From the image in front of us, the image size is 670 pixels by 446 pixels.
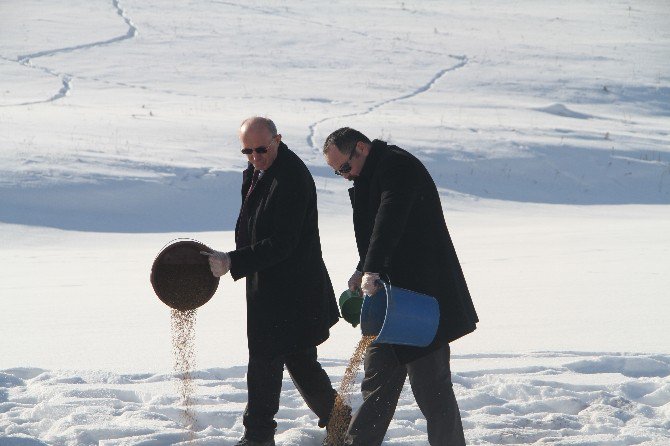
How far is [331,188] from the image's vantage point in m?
15.5

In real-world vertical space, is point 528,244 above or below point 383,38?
below

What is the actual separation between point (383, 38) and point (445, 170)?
16023mm

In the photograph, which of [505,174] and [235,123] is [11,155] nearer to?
[235,123]

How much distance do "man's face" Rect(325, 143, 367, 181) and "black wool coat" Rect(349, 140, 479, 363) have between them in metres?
0.03

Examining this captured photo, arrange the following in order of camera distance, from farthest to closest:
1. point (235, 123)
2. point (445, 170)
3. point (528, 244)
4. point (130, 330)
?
point (235, 123) < point (445, 170) < point (528, 244) < point (130, 330)

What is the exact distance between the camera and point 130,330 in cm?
718

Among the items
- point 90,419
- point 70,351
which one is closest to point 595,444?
point 90,419

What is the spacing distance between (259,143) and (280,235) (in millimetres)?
376

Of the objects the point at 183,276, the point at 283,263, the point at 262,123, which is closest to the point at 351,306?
the point at 283,263

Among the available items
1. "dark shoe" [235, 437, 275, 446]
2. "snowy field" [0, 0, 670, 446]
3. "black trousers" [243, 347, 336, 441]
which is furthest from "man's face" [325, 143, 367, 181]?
"snowy field" [0, 0, 670, 446]

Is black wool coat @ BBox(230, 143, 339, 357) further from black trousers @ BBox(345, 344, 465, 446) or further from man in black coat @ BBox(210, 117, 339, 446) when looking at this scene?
black trousers @ BBox(345, 344, 465, 446)

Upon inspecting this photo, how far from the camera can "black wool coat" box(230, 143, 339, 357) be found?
4367 millimetres

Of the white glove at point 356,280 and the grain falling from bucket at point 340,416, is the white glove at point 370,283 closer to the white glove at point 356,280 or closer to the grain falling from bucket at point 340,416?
the white glove at point 356,280

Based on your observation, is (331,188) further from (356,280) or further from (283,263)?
(356,280)
